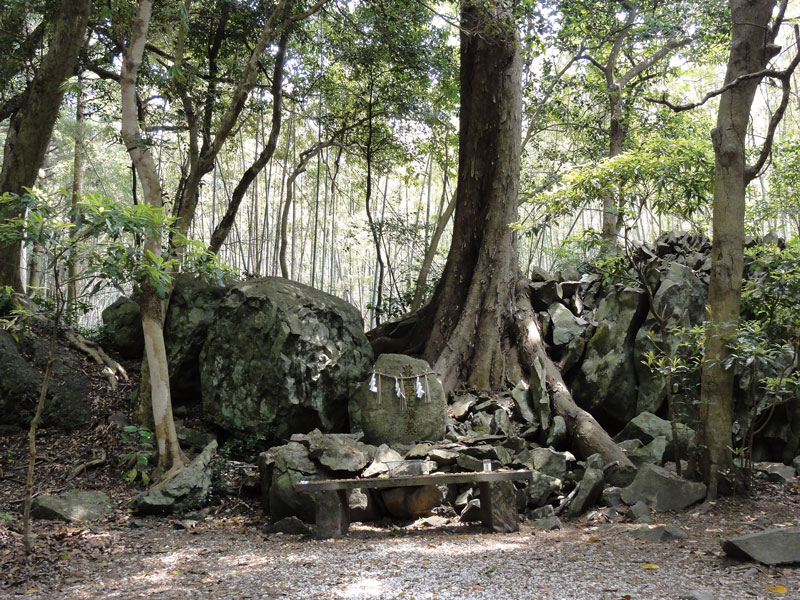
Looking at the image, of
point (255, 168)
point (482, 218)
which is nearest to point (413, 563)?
point (482, 218)

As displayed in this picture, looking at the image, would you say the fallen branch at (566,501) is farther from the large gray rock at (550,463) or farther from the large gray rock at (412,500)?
the large gray rock at (412,500)

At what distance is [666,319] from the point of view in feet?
20.4

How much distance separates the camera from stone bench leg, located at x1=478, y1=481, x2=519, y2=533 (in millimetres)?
4328

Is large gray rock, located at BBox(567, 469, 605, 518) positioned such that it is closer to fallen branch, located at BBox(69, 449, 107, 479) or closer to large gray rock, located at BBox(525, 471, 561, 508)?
large gray rock, located at BBox(525, 471, 561, 508)

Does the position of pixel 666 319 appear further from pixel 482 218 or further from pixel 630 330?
pixel 482 218

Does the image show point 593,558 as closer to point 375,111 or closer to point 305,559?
point 305,559

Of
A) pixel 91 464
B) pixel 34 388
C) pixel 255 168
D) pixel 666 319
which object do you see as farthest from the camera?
pixel 255 168

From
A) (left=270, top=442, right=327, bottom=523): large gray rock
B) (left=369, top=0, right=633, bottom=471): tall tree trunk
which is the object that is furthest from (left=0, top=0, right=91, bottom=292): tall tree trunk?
(left=369, top=0, right=633, bottom=471): tall tree trunk

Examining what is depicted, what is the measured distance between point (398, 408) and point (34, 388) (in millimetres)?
3635

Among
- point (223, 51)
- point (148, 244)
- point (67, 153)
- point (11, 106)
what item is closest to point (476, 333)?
point (148, 244)

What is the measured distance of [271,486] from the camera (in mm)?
4887

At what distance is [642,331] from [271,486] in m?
4.11

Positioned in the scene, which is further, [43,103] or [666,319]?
[43,103]

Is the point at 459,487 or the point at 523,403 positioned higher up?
the point at 523,403
